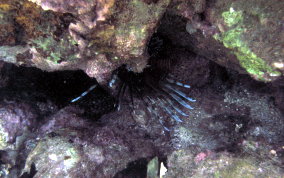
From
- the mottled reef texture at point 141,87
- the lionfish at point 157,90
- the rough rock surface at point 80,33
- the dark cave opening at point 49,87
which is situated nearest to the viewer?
the rough rock surface at point 80,33

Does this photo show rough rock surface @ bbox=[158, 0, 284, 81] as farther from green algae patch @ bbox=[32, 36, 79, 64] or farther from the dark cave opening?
the dark cave opening

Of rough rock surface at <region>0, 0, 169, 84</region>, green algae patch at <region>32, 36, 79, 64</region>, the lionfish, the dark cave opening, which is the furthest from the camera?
the dark cave opening

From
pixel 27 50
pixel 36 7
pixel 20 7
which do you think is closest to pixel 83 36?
pixel 36 7

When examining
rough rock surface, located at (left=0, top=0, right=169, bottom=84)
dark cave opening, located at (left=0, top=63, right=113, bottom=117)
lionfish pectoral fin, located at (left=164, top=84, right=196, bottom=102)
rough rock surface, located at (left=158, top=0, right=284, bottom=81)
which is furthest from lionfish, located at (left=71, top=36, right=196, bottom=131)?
rough rock surface, located at (left=158, top=0, right=284, bottom=81)

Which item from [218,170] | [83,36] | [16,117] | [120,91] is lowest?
[218,170]

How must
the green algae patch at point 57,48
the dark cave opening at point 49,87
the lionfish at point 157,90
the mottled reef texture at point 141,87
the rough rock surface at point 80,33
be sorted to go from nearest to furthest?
1. the rough rock surface at point 80,33
2. the mottled reef texture at point 141,87
3. the green algae patch at point 57,48
4. the lionfish at point 157,90
5. the dark cave opening at point 49,87

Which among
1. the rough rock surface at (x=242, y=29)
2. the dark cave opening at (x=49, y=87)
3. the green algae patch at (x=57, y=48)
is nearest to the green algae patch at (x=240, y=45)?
the rough rock surface at (x=242, y=29)

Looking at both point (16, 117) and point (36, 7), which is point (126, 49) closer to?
point (36, 7)

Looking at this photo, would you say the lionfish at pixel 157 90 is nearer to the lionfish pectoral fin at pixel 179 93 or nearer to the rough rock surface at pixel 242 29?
the lionfish pectoral fin at pixel 179 93
